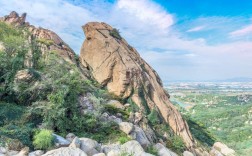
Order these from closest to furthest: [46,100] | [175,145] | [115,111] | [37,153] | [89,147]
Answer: [37,153] → [89,147] → [46,100] → [115,111] → [175,145]

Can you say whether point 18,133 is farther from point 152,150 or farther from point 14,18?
point 14,18

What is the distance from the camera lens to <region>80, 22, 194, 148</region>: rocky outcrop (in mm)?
29906

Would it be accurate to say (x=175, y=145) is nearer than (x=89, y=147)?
No

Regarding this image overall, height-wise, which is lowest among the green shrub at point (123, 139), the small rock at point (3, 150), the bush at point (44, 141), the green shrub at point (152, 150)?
the green shrub at point (152, 150)

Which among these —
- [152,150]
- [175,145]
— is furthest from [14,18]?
[152,150]

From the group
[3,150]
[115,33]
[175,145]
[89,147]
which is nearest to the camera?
[3,150]

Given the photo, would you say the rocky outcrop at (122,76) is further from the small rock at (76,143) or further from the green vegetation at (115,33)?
the small rock at (76,143)

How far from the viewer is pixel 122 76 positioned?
30234 mm

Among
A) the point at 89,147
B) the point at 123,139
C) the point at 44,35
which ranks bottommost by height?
the point at 123,139

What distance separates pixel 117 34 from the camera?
37312mm

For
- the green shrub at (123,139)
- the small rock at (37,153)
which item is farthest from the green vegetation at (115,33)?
the small rock at (37,153)

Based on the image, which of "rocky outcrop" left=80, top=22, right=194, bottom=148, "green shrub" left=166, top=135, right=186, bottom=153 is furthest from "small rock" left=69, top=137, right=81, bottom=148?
"rocky outcrop" left=80, top=22, right=194, bottom=148

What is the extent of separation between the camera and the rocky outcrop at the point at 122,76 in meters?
29.9

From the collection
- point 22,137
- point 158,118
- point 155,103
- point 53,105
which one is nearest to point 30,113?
point 53,105
